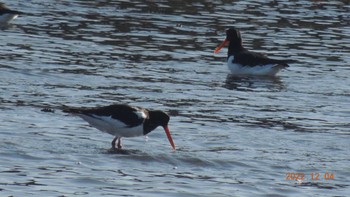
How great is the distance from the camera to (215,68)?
20797mm

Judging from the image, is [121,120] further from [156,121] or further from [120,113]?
[156,121]

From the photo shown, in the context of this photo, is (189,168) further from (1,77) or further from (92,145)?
(1,77)

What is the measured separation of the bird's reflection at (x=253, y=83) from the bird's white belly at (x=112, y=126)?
5.37m

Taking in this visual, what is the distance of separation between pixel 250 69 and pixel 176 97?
4112 mm

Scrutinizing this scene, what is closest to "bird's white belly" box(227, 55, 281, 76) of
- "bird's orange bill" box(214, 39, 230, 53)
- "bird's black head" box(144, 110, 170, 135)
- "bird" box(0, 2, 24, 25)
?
"bird's orange bill" box(214, 39, 230, 53)

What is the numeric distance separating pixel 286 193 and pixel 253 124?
12.4ft

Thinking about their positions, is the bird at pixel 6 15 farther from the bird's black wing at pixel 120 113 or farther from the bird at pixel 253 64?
the bird's black wing at pixel 120 113

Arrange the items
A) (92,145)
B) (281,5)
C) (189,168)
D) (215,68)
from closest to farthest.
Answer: (189,168), (92,145), (215,68), (281,5)

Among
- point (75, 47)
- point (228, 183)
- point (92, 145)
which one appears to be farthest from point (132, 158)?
point (75, 47)

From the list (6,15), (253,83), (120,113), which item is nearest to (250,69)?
(253,83)

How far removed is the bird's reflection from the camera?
18734 millimetres

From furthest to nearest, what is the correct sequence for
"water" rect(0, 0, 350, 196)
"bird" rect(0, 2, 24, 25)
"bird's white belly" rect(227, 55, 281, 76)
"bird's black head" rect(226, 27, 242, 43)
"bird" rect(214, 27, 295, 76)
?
"bird" rect(0, 2, 24, 25)
"bird's black head" rect(226, 27, 242, 43)
"bird's white belly" rect(227, 55, 281, 76)
"bird" rect(214, 27, 295, 76)
"water" rect(0, 0, 350, 196)

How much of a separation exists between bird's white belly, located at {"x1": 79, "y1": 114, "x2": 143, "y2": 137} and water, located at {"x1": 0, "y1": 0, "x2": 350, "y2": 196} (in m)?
0.23

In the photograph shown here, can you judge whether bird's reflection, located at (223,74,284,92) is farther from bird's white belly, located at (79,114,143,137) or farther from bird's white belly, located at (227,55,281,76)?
bird's white belly, located at (79,114,143,137)
